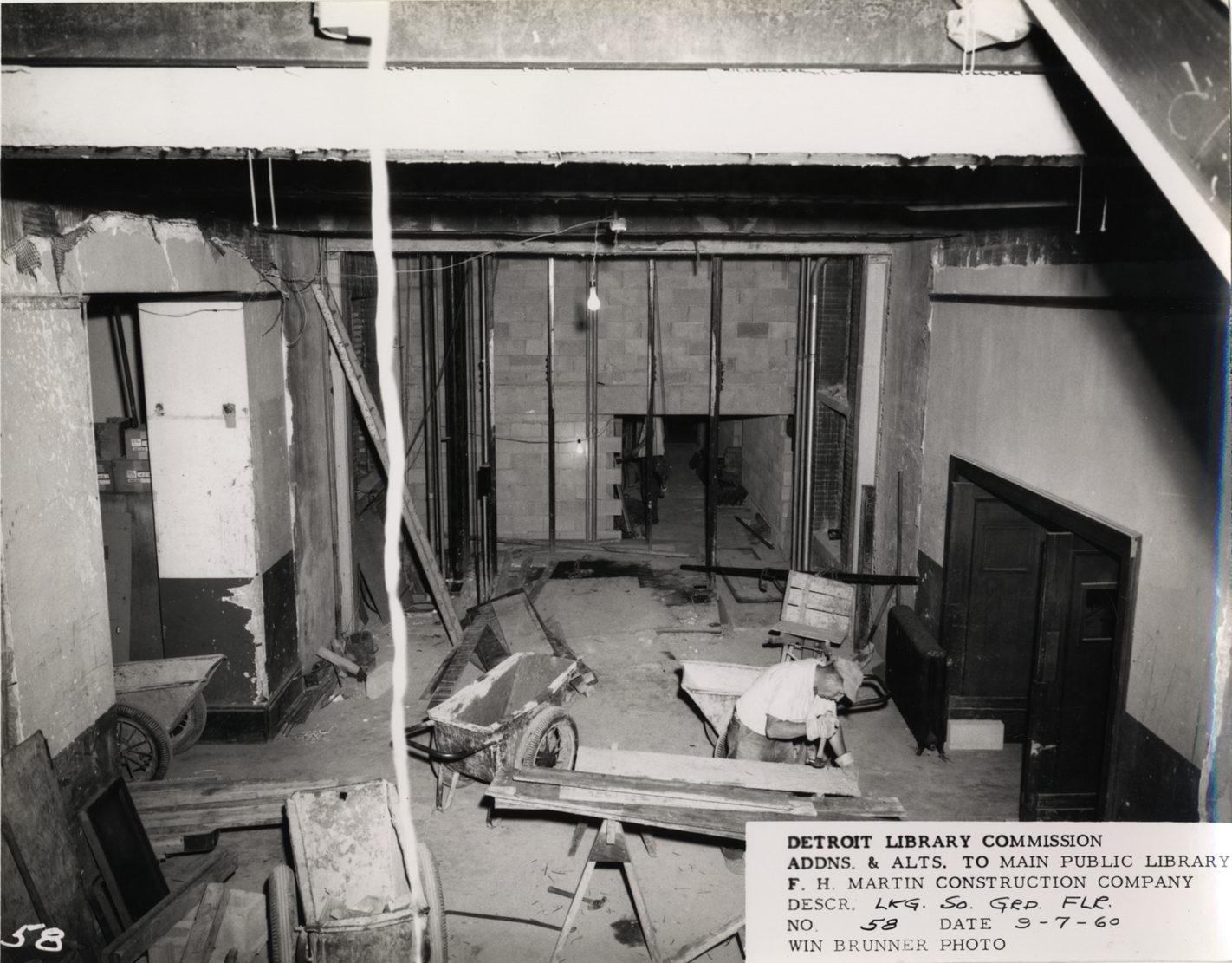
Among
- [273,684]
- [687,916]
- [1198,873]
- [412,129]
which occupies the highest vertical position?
[412,129]

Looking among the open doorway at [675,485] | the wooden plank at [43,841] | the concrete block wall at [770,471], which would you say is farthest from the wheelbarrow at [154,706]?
the concrete block wall at [770,471]

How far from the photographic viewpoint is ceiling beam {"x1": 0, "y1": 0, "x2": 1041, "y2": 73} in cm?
207

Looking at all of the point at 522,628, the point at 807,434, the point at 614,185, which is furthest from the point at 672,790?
the point at 807,434

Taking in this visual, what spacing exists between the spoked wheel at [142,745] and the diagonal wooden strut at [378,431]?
2703 millimetres

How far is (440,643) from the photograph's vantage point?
873 centimetres

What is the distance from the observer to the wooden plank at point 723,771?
471 cm

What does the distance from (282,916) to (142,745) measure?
2.61m

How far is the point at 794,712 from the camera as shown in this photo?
209 inches

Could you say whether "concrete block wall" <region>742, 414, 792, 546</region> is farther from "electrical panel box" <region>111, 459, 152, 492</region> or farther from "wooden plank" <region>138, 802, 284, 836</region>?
"wooden plank" <region>138, 802, 284, 836</region>

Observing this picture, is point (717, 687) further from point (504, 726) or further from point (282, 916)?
point (282, 916)

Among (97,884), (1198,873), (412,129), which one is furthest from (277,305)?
(1198,873)

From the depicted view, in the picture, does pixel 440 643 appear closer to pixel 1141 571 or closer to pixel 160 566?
pixel 160 566

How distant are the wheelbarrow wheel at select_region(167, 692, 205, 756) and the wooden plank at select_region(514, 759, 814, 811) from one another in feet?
9.87

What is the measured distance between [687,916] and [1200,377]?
12.3ft
